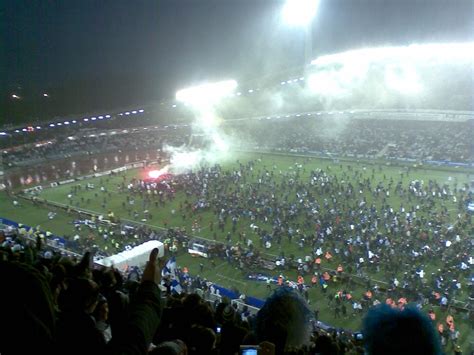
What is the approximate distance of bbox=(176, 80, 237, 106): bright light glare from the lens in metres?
52.3

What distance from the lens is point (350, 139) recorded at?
4650 centimetres

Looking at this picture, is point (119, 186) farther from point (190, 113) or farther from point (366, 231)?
point (190, 113)

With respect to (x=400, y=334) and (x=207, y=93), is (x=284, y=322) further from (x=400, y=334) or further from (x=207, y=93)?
(x=207, y=93)

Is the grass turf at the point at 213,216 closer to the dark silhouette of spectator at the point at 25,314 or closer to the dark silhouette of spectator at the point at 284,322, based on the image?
the dark silhouette of spectator at the point at 284,322

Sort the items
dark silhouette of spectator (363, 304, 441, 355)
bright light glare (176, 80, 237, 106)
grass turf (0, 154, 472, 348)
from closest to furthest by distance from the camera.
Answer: dark silhouette of spectator (363, 304, 441, 355) < grass turf (0, 154, 472, 348) < bright light glare (176, 80, 237, 106)

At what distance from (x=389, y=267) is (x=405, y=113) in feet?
117

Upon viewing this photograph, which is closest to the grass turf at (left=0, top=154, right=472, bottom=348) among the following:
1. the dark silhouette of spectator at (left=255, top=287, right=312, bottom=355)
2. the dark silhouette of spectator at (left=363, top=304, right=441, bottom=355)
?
the dark silhouette of spectator at (left=255, top=287, right=312, bottom=355)

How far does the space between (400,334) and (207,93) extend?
2242 inches

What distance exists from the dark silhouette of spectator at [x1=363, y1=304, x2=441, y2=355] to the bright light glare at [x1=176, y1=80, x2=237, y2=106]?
5091 cm

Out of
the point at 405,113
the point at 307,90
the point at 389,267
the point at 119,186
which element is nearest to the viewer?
the point at 389,267

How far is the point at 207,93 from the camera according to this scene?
57.5 metres

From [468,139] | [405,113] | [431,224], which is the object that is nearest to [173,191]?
[431,224]

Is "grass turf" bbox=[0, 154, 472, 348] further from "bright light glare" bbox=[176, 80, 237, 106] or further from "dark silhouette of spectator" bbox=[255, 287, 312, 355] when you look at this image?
"bright light glare" bbox=[176, 80, 237, 106]

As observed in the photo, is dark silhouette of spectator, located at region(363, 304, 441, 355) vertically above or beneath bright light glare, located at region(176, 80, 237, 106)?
beneath
